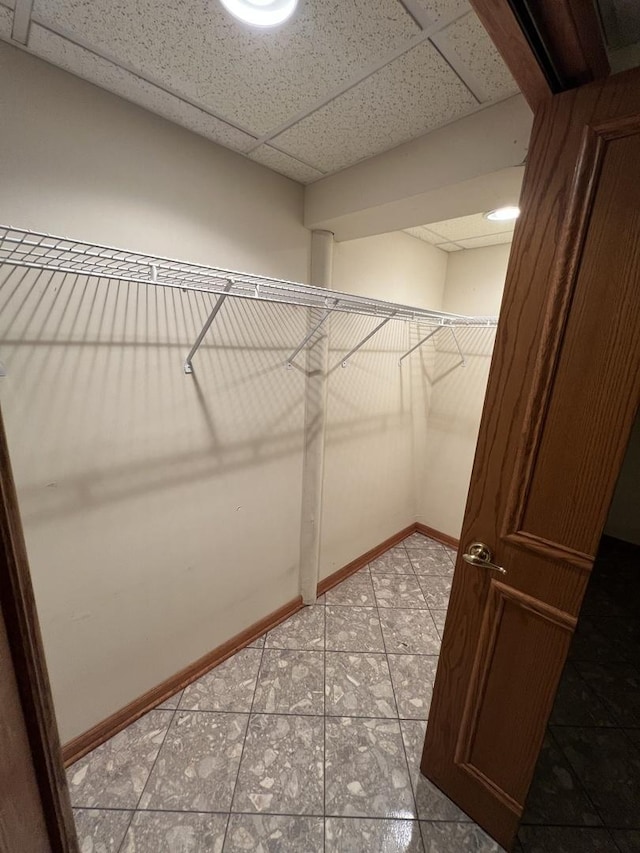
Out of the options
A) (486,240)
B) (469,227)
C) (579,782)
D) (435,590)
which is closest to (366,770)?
(579,782)

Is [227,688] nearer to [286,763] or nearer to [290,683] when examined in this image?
[290,683]

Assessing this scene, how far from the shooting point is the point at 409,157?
1195mm

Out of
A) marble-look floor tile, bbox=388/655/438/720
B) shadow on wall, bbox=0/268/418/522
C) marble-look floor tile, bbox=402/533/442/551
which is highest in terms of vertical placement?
shadow on wall, bbox=0/268/418/522

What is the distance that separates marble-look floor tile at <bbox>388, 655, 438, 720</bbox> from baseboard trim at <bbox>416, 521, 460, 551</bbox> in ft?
3.69

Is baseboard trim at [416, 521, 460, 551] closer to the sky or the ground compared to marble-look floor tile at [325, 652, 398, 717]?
closer to the sky

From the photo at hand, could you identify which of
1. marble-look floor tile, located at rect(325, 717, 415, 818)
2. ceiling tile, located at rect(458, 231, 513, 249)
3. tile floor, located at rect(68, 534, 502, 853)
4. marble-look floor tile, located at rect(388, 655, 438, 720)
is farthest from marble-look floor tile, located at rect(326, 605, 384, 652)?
ceiling tile, located at rect(458, 231, 513, 249)

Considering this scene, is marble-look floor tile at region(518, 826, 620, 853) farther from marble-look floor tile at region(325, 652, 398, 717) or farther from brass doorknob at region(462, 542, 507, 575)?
brass doorknob at region(462, 542, 507, 575)

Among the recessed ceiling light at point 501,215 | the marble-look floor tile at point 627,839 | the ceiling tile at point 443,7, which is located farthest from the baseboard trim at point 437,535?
the ceiling tile at point 443,7

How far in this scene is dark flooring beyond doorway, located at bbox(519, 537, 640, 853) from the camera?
108 cm

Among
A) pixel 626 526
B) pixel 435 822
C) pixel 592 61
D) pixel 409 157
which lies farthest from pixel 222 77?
pixel 626 526

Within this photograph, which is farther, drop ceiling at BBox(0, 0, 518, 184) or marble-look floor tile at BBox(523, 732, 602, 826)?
marble-look floor tile at BBox(523, 732, 602, 826)

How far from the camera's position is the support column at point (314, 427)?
165 cm

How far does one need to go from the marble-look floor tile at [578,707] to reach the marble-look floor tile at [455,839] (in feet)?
1.79

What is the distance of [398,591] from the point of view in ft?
7.29
